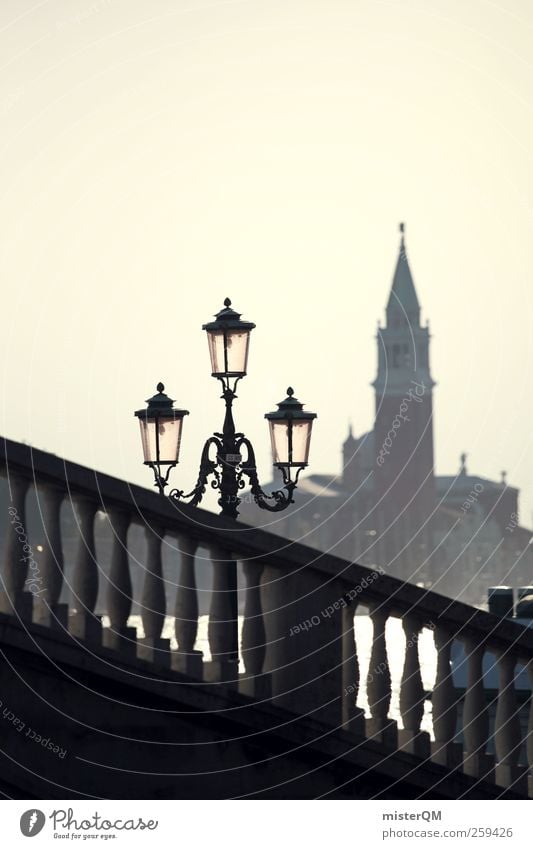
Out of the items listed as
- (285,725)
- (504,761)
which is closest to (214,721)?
(285,725)

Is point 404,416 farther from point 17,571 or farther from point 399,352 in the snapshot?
point 17,571

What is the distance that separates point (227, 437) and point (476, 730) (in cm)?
534

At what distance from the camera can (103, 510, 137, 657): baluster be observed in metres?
6.58

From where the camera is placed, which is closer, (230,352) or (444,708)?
(444,708)

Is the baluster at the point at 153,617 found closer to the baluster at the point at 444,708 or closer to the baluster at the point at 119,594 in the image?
the baluster at the point at 119,594

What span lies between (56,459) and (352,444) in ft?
482

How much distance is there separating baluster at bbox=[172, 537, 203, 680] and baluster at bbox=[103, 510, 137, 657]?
194mm

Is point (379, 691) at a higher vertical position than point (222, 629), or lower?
lower

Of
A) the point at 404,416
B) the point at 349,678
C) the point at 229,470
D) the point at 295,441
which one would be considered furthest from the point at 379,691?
the point at 404,416

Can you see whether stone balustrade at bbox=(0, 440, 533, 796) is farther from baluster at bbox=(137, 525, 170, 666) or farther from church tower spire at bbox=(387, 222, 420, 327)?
church tower spire at bbox=(387, 222, 420, 327)

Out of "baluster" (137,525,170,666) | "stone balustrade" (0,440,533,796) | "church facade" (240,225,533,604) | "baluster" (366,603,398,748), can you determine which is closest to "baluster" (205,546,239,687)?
"stone balustrade" (0,440,533,796)

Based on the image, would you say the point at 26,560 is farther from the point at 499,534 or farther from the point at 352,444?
the point at 499,534

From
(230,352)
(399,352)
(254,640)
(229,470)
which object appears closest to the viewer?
(254,640)

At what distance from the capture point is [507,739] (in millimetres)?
7234
